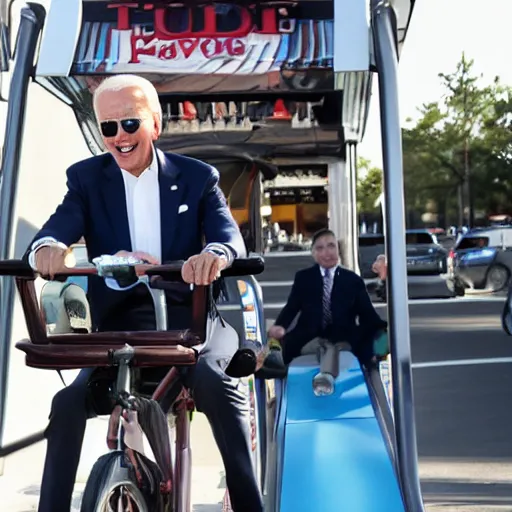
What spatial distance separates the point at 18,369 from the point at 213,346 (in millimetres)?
3643

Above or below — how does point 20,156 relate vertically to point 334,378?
above

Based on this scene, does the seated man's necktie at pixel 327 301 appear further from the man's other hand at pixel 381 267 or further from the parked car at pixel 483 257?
the parked car at pixel 483 257

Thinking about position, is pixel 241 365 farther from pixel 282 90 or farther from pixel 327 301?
pixel 327 301

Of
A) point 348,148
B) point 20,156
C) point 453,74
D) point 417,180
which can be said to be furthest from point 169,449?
point 417,180

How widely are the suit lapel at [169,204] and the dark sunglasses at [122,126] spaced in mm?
187

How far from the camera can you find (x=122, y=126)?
3.00 metres

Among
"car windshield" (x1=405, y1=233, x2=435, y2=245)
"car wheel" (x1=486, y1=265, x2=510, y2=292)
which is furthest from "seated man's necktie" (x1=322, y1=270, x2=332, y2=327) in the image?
"car windshield" (x1=405, y1=233, x2=435, y2=245)

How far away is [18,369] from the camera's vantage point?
6.33 m

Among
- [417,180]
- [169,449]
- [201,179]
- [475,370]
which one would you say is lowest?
[475,370]

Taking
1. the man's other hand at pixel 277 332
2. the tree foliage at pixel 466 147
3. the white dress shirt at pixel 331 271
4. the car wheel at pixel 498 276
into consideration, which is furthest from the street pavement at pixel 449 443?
the tree foliage at pixel 466 147

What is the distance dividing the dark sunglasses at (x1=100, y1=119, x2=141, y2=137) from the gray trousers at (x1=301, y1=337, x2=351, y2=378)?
93.4 inches

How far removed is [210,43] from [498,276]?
17.0 metres

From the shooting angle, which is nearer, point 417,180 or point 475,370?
point 475,370

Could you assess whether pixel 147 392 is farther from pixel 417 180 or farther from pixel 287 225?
pixel 417 180
